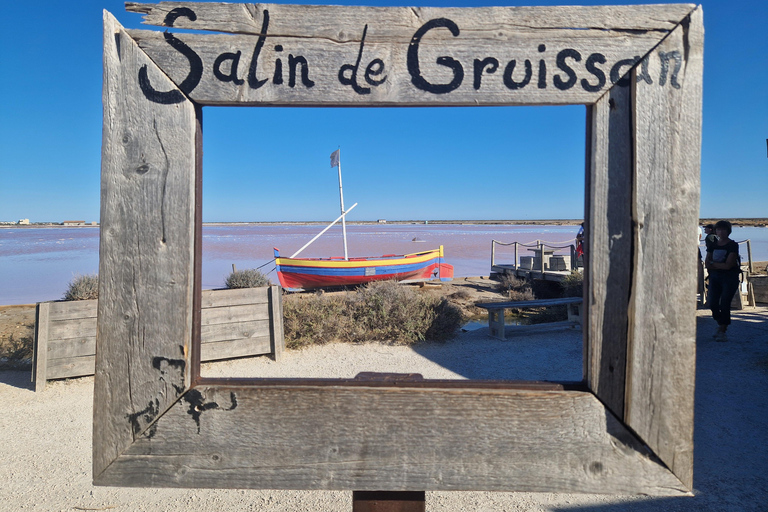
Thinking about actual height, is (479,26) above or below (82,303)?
above

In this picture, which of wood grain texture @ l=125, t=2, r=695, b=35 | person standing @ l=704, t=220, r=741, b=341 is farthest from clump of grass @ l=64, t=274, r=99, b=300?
person standing @ l=704, t=220, r=741, b=341

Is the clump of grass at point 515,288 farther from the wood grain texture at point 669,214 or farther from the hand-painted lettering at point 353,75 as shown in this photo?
the hand-painted lettering at point 353,75

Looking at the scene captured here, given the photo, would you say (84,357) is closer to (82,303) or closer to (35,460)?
(82,303)

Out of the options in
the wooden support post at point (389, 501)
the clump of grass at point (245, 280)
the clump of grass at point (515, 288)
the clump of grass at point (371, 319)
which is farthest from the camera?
the clump of grass at point (515, 288)

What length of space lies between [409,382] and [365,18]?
40.5 inches

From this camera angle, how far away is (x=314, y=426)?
1326mm

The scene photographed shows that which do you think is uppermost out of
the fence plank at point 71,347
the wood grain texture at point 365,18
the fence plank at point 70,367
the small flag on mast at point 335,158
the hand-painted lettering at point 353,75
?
the small flag on mast at point 335,158

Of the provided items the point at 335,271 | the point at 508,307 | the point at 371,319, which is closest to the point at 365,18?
the point at 371,319

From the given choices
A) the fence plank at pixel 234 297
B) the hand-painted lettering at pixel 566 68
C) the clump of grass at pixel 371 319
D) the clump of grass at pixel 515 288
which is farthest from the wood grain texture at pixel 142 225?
the clump of grass at pixel 515 288

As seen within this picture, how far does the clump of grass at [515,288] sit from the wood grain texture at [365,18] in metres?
11.6

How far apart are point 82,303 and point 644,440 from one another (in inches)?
238

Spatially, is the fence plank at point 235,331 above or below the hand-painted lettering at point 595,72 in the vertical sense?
below

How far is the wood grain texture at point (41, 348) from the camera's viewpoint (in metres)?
5.34

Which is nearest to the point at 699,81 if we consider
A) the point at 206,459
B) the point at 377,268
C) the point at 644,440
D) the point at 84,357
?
the point at 644,440
